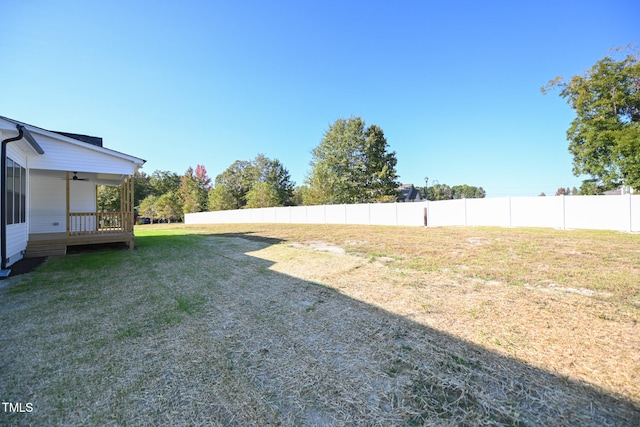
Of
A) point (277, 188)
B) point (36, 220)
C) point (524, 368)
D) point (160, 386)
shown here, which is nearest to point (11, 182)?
point (36, 220)

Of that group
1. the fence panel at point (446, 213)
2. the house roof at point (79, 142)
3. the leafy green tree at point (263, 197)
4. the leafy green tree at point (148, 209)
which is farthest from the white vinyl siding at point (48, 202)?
the leafy green tree at point (148, 209)

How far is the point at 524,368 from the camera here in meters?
2.07

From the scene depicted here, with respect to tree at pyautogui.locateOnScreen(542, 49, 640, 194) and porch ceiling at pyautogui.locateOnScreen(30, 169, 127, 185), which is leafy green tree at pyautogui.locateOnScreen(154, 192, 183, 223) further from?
tree at pyautogui.locateOnScreen(542, 49, 640, 194)

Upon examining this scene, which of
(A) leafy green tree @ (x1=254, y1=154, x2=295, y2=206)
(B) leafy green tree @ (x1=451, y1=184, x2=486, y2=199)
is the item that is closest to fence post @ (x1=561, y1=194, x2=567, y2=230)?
(A) leafy green tree @ (x1=254, y1=154, x2=295, y2=206)

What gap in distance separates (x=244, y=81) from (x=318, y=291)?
15.2 meters

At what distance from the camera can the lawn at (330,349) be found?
5.60 ft

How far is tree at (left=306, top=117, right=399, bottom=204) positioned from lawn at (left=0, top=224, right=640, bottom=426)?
2367cm

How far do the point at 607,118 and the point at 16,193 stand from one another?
1187 inches

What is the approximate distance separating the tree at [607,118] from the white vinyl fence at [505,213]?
7.22 metres

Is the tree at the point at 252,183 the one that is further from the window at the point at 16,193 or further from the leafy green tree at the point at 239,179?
the window at the point at 16,193

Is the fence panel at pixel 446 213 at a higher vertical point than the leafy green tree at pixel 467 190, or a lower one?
lower

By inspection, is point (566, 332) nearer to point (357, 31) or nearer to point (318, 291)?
point (318, 291)

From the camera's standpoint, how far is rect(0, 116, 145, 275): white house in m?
5.69

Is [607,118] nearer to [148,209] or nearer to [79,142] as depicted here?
Result: [79,142]
